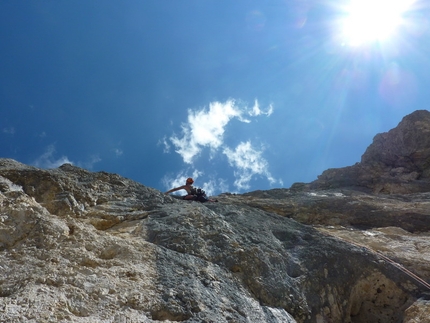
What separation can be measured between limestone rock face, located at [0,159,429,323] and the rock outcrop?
2cm

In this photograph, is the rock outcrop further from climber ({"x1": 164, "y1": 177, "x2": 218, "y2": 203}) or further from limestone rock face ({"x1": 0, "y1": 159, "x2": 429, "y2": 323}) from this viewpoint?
climber ({"x1": 164, "y1": 177, "x2": 218, "y2": 203})

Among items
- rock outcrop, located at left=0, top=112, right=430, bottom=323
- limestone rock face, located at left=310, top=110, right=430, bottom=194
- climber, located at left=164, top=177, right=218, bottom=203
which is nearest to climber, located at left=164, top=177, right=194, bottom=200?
climber, located at left=164, top=177, right=218, bottom=203

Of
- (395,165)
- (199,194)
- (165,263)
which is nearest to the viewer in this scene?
(165,263)

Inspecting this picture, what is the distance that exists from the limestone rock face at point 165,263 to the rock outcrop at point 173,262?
2 cm

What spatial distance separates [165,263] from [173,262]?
144mm

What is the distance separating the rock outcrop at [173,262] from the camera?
380 cm

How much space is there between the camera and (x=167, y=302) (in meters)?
4.08

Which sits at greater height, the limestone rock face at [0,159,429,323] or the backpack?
the backpack

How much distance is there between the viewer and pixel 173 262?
16.5ft

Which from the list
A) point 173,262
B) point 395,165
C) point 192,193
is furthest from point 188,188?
point 395,165

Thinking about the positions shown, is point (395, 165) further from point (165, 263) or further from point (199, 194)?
point (165, 263)

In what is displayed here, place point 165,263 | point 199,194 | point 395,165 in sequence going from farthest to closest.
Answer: point 395,165
point 199,194
point 165,263

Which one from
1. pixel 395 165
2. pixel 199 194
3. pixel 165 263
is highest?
pixel 395 165

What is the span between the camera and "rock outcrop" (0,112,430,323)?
3.80 m
